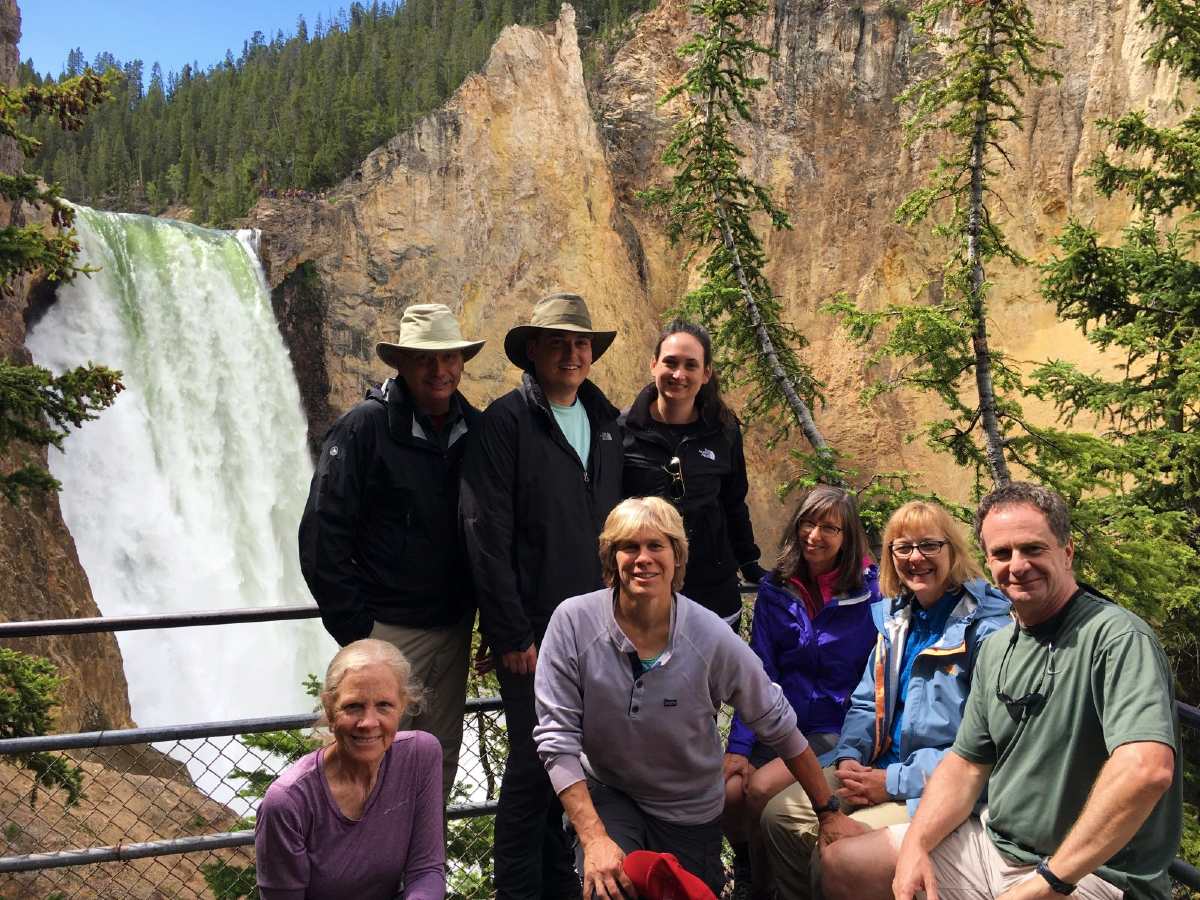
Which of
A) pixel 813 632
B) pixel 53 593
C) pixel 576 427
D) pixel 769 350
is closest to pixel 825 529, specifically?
pixel 813 632

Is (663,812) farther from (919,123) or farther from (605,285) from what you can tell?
(605,285)

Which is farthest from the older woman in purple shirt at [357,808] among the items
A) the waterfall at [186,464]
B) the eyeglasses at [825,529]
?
the waterfall at [186,464]

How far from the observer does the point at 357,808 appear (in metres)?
2.77

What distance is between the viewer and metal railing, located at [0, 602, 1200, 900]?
357cm

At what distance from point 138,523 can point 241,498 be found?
249 centimetres

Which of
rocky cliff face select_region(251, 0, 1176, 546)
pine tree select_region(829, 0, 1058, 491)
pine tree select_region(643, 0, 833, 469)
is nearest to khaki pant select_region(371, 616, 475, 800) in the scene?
pine tree select_region(829, 0, 1058, 491)

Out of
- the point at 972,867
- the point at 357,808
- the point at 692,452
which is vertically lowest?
the point at 972,867

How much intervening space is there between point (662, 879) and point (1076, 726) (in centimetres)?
113

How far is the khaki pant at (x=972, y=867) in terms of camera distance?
8.86 feet

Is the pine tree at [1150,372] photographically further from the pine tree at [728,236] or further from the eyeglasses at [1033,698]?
the eyeglasses at [1033,698]

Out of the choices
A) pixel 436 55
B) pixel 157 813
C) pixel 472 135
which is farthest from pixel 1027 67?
pixel 436 55

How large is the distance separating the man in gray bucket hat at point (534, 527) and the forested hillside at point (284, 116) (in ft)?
121

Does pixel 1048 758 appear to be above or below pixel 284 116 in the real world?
below

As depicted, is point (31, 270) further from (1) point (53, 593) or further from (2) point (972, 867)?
(2) point (972, 867)
